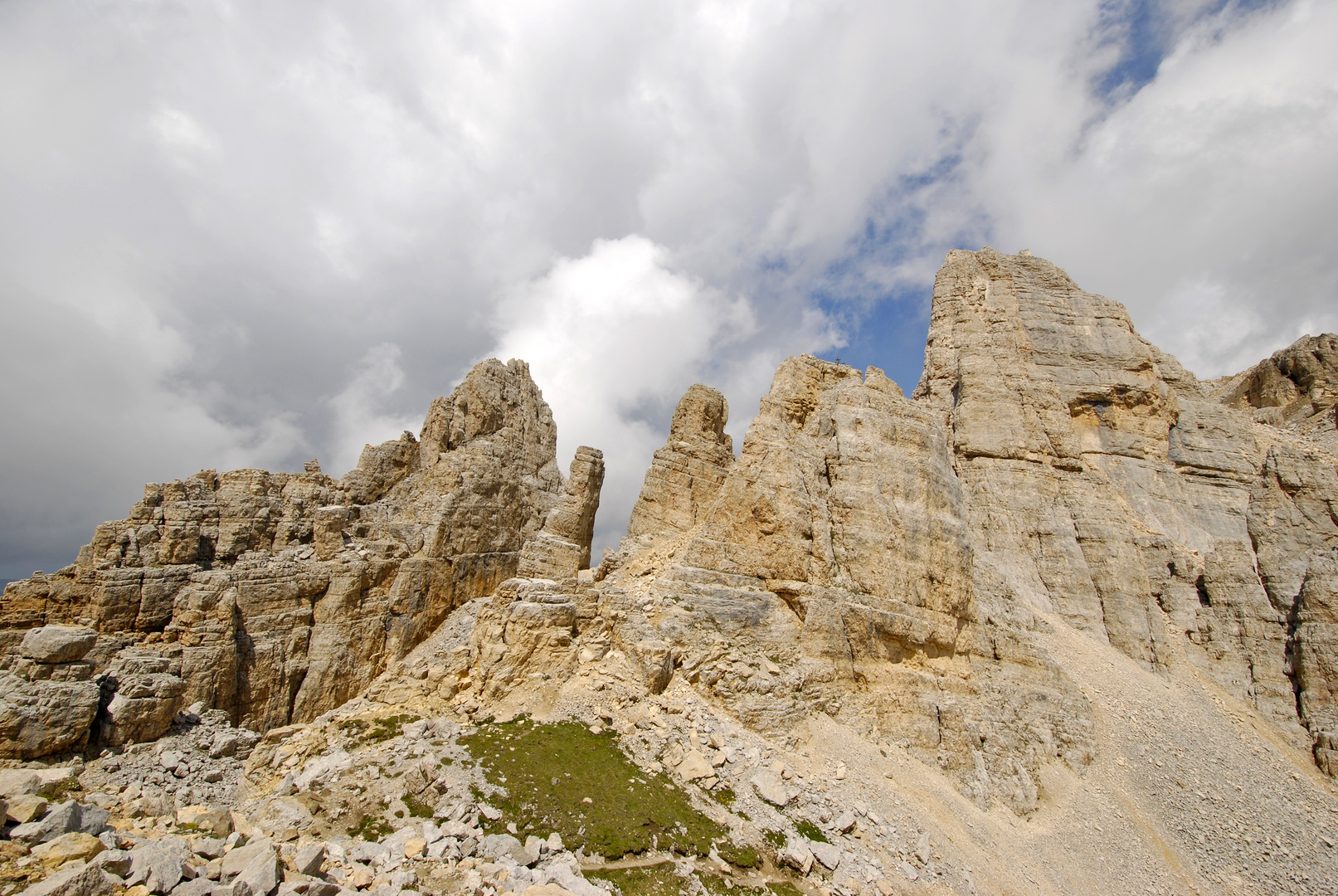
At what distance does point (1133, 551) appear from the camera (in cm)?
3391

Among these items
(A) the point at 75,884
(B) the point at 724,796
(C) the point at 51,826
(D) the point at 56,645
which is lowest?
(B) the point at 724,796

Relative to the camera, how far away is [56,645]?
19344mm

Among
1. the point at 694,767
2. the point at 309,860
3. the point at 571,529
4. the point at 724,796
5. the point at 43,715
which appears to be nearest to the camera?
the point at 309,860

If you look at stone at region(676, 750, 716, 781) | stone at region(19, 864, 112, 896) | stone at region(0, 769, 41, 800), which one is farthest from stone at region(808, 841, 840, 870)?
stone at region(0, 769, 41, 800)

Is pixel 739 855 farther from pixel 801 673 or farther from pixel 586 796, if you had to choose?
pixel 801 673

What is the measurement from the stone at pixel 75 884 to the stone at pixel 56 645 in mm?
15505

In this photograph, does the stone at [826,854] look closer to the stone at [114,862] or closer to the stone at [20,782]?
the stone at [114,862]

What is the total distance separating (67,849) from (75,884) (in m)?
1.28

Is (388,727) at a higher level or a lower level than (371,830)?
higher

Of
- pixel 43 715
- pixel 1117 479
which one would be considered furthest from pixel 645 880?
pixel 1117 479

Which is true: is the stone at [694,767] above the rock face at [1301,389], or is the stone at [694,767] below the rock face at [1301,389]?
below

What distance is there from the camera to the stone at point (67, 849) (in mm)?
8812

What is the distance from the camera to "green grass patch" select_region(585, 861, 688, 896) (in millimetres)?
14289

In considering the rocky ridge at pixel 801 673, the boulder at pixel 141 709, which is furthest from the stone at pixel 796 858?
the boulder at pixel 141 709
